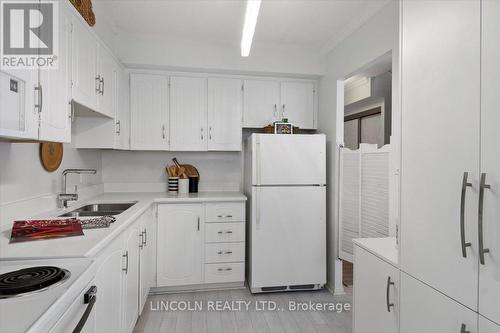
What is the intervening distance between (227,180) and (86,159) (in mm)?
1577

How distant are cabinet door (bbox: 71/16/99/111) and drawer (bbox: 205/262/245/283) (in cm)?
189

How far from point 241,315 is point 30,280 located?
6.39ft

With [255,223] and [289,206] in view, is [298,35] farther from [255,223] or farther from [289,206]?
[255,223]

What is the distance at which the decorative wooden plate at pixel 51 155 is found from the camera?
2031 millimetres

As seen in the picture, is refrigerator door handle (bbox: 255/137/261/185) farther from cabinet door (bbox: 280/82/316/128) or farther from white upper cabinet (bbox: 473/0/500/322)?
white upper cabinet (bbox: 473/0/500/322)

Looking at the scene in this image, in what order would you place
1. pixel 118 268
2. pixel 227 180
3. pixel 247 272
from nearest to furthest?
pixel 118 268 → pixel 247 272 → pixel 227 180

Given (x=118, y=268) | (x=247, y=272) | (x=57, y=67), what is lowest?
(x=247, y=272)

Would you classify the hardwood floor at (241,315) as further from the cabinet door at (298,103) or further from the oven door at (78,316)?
the cabinet door at (298,103)

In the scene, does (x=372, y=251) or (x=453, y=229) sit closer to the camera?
(x=453, y=229)

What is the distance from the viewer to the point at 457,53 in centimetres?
105

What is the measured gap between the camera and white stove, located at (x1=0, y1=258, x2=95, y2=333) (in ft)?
2.41

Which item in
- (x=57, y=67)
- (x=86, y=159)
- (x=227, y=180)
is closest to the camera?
(x=57, y=67)

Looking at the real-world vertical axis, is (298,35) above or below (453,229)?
above

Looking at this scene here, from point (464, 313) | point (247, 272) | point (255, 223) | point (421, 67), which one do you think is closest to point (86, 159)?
point (255, 223)
